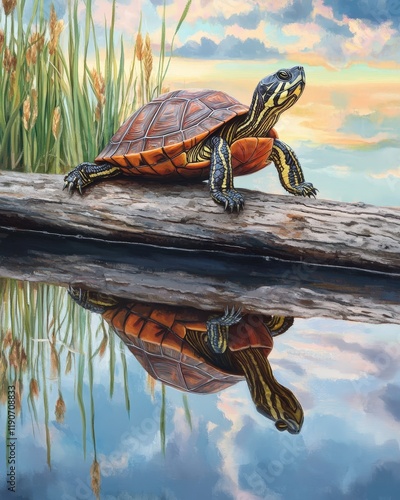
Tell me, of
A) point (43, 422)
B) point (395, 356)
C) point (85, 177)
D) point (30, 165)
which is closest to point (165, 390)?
point (43, 422)

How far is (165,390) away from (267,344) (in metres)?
0.28

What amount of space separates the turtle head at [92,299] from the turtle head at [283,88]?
2.89 ft

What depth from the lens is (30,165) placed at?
8.84 ft

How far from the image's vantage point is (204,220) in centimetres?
A: 189

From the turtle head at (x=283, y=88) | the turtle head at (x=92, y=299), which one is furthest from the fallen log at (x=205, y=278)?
the turtle head at (x=283, y=88)

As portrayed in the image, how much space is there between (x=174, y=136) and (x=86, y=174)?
36 centimetres

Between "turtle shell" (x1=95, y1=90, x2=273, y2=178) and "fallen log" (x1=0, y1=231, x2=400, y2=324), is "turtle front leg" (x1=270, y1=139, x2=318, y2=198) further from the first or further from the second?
"fallen log" (x1=0, y1=231, x2=400, y2=324)

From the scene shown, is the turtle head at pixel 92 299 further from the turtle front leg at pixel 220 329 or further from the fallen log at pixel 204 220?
the fallen log at pixel 204 220

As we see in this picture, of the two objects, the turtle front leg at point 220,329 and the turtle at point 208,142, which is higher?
the turtle at point 208,142

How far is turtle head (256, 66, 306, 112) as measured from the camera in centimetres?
187

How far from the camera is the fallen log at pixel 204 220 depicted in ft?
5.76

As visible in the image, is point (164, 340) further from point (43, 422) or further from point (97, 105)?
point (97, 105)

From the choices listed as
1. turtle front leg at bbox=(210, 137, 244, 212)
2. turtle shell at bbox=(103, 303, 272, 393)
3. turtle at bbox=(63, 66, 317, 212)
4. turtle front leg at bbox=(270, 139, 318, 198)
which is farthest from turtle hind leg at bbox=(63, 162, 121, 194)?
turtle shell at bbox=(103, 303, 272, 393)

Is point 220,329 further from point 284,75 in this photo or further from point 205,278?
point 284,75
